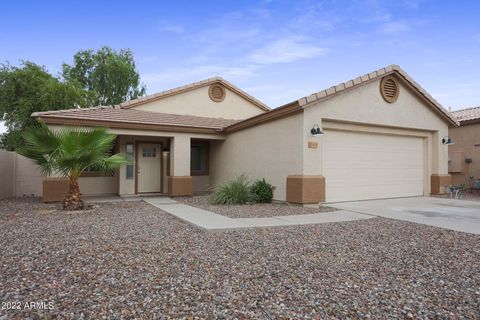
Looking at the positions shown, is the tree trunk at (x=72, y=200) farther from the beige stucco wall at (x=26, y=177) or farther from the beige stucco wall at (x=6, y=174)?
the beige stucco wall at (x=26, y=177)

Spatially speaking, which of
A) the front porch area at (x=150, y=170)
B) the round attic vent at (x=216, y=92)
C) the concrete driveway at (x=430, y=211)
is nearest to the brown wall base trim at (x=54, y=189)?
the front porch area at (x=150, y=170)

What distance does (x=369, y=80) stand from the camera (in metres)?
11.1

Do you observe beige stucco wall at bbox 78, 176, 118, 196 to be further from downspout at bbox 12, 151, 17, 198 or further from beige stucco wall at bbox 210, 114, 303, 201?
beige stucco wall at bbox 210, 114, 303, 201

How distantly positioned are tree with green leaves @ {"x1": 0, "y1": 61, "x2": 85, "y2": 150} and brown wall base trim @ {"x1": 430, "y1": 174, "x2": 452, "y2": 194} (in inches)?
874

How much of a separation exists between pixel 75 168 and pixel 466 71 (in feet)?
56.0

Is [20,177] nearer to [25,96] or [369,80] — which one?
[25,96]

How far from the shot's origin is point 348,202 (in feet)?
36.5

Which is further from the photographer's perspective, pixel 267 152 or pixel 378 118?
pixel 267 152

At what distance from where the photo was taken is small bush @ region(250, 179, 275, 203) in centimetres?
1105

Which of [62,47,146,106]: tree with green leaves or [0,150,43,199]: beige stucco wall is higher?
[62,47,146,106]: tree with green leaves

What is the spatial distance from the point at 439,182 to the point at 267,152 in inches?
294

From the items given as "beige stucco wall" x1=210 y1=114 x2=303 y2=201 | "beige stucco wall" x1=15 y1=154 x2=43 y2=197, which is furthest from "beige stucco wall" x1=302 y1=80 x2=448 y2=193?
"beige stucco wall" x1=15 y1=154 x2=43 y2=197

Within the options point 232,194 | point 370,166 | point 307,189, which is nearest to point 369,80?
point 370,166

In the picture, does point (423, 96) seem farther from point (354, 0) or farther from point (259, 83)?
point (259, 83)
